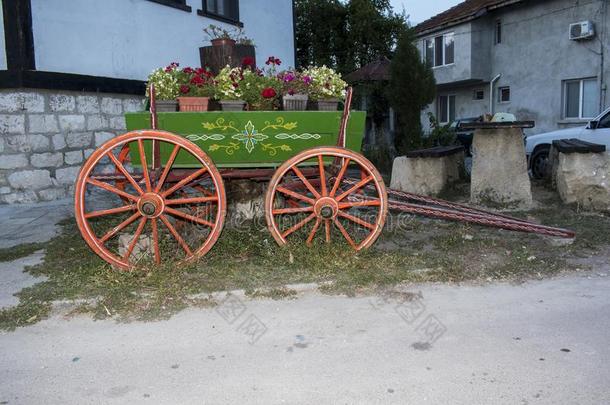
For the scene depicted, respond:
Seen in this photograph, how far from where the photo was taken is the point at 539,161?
458 inches

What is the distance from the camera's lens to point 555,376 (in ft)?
10.2

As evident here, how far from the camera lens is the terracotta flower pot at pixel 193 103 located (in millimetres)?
5086

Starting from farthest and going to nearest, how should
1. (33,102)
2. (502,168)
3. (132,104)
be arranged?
(132,104) < (33,102) < (502,168)

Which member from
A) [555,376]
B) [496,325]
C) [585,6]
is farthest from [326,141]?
[585,6]

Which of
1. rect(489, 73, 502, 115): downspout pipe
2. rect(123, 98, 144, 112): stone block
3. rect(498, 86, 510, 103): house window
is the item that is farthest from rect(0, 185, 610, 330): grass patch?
rect(489, 73, 502, 115): downspout pipe

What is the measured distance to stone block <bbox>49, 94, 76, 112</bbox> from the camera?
8625 mm

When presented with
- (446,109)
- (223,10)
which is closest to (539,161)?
(223,10)

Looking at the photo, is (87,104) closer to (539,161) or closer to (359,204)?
(359,204)

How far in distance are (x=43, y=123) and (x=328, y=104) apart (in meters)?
5.25

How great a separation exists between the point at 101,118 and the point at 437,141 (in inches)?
287

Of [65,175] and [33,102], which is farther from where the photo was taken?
[65,175]

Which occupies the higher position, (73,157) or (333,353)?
(73,157)

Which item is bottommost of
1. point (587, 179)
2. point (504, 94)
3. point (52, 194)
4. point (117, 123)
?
point (52, 194)

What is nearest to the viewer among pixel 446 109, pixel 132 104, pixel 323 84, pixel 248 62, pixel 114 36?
pixel 323 84
